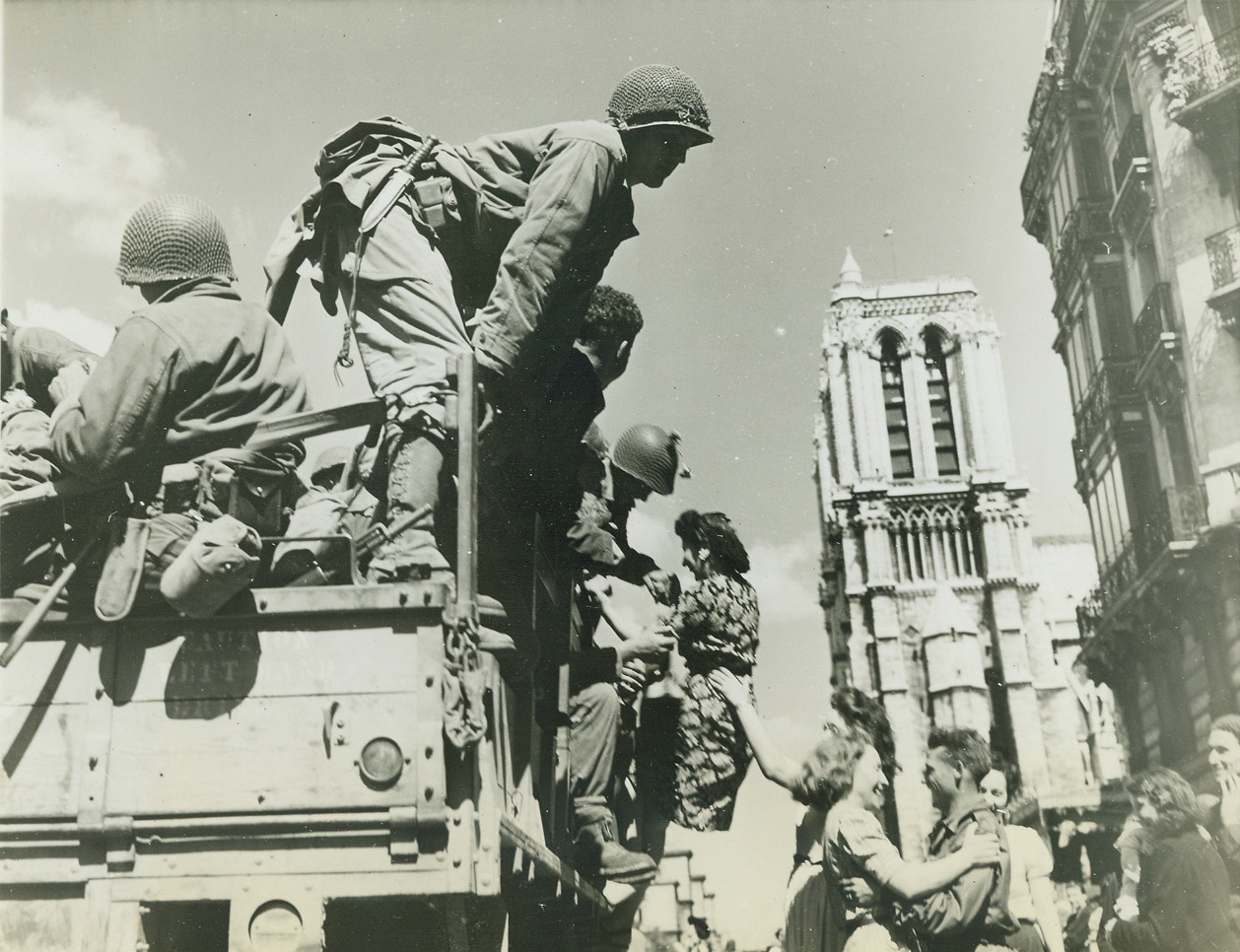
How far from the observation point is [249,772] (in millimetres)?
5207

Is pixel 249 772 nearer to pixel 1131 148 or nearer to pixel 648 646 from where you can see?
pixel 648 646

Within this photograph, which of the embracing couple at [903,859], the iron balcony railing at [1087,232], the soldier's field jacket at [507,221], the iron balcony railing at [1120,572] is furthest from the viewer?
the iron balcony railing at [1087,232]

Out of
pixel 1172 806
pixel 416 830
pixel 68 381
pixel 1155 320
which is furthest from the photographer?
pixel 1155 320

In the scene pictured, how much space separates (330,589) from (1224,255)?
89.7 ft

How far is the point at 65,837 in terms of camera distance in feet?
17.2

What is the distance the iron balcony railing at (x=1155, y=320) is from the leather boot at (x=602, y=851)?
2726 centimetres

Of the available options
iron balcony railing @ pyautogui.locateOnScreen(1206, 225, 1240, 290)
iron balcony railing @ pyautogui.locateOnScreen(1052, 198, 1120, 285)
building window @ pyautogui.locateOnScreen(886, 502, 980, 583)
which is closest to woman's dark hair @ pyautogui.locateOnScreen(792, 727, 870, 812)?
iron balcony railing @ pyautogui.locateOnScreen(1206, 225, 1240, 290)

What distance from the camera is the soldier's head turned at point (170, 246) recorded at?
6.26 m

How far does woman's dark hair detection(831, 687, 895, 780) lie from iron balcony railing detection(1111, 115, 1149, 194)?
2979 centimetres

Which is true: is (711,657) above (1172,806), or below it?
above

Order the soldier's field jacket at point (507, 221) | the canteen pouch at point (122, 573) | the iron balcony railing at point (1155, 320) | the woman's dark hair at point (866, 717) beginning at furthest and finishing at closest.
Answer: the iron balcony railing at point (1155, 320)
the soldier's field jacket at point (507, 221)
the woman's dark hair at point (866, 717)
the canteen pouch at point (122, 573)

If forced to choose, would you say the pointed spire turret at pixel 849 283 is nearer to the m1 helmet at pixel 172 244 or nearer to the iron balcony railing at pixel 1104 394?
the iron balcony railing at pixel 1104 394

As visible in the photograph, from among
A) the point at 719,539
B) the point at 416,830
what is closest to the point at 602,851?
the point at 719,539

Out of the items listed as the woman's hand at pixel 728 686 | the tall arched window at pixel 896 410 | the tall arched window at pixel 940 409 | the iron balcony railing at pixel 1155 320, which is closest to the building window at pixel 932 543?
the tall arched window at pixel 896 410
